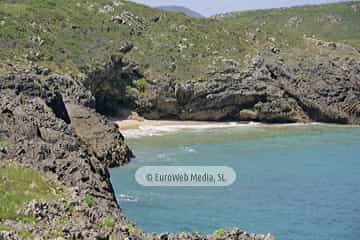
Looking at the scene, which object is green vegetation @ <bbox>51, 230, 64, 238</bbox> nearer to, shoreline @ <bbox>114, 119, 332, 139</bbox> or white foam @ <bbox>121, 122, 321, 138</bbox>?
shoreline @ <bbox>114, 119, 332, 139</bbox>

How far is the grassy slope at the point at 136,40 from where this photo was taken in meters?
72.0

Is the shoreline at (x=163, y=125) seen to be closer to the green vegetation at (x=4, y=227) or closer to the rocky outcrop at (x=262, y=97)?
the rocky outcrop at (x=262, y=97)

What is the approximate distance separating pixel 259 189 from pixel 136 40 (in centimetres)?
4780

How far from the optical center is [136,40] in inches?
3359

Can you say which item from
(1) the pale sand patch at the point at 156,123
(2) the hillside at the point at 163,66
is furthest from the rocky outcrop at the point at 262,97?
(1) the pale sand patch at the point at 156,123

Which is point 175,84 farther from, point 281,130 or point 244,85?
point 281,130

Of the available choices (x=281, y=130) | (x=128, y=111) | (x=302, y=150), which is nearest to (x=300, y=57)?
(x=281, y=130)

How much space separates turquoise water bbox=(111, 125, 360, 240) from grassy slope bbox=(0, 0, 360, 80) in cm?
1542

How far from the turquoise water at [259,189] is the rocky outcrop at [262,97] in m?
12.2

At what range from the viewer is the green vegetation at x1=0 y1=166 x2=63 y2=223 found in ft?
54.9

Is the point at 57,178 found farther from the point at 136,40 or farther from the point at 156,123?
the point at 136,40

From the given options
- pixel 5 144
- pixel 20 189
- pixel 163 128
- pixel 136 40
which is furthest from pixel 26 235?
pixel 136 40

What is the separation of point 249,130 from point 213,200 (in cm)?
3693

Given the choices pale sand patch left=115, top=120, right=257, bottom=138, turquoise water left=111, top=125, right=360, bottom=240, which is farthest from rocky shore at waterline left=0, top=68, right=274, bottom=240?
pale sand patch left=115, top=120, right=257, bottom=138
